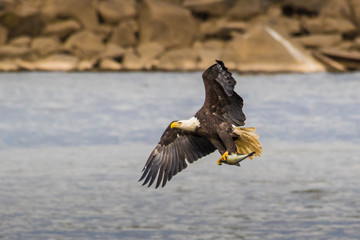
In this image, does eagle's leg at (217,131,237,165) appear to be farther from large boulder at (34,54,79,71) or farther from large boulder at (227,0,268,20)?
large boulder at (227,0,268,20)

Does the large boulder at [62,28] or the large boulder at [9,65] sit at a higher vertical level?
the large boulder at [62,28]

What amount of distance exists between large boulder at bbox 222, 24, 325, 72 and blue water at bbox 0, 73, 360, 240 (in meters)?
7.87

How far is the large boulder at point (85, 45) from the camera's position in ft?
132

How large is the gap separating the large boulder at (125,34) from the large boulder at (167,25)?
1.36ft

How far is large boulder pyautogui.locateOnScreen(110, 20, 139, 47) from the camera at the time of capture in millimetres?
41719

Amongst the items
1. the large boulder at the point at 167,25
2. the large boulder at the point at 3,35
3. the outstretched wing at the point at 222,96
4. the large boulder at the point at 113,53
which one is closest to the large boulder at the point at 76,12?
the large boulder at the point at 3,35

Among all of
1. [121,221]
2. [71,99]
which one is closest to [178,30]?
[71,99]

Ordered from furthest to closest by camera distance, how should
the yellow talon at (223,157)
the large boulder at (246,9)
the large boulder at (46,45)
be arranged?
the large boulder at (246,9) < the large boulder at (46,45) < the yellow talon at (223,157)

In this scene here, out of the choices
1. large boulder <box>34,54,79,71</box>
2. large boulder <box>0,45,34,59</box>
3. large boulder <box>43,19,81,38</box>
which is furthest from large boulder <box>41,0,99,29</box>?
large boulder <box>0,45,34,59</box>

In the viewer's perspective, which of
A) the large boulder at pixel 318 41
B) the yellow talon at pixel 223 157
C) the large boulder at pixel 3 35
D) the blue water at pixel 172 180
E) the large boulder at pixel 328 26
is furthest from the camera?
the large boulder at pixel 3 35

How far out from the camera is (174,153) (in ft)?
31.8

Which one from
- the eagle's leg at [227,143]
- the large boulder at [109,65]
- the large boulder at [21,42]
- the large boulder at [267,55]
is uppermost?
the large boulder at [21,42]

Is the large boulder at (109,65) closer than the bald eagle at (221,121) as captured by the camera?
No

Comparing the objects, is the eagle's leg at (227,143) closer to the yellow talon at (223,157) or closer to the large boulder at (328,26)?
the yellow talon at (223,157)
